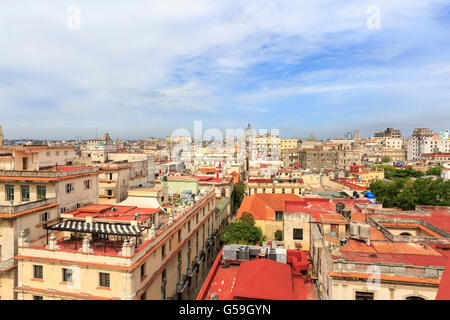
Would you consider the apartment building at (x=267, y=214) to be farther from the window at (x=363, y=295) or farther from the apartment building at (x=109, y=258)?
the window at (x=363, y=295)

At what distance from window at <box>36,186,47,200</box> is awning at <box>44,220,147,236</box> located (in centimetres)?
410

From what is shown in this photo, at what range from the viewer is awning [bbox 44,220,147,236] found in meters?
17.4

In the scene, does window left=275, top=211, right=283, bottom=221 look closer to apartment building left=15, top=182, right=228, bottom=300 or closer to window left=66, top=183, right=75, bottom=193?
apartment building left=15, top=182, right=228, bottom=300

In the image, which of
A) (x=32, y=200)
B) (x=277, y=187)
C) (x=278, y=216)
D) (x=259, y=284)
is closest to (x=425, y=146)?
(x=277, y=187)

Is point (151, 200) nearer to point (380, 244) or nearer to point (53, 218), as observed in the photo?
point (53, 218)

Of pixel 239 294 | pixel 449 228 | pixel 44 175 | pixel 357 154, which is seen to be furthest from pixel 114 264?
pixel 357 154

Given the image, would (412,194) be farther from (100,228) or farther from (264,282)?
(100,228)

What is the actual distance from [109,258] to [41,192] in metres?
10.2

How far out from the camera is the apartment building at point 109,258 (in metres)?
15.4

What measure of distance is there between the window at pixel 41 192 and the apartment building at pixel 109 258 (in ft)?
7.11

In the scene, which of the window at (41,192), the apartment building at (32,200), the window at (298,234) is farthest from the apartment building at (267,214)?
the window at (41,192)

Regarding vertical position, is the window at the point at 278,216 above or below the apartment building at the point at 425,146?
below

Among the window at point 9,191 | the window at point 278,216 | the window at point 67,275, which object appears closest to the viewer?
the window at point 67,275

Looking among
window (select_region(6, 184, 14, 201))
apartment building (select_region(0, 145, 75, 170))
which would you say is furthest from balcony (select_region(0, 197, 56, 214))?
apartment building (select_region(0, 145, 75, 170))
